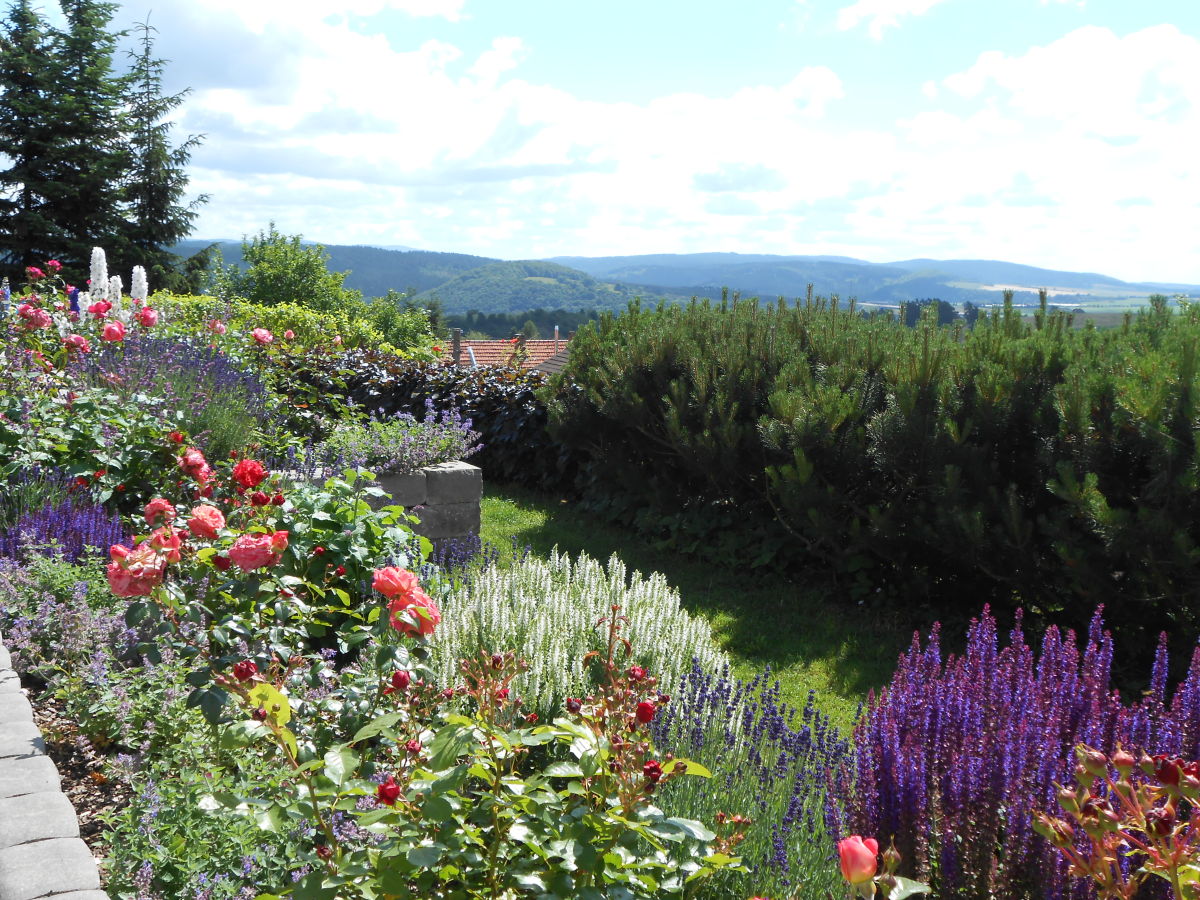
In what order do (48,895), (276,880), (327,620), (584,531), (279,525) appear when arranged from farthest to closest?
(584,531), (327,620), (279,525), (276,880), (48,895)

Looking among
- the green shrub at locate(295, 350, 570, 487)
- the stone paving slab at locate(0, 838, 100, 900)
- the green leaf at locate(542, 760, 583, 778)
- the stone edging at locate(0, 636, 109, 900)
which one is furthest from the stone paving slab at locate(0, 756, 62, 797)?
the green shrub at locate(295, 350, 570, 487)

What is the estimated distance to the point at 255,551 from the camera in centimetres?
260

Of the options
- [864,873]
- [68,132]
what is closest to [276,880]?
[864,873]

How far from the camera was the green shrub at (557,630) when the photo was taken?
3707 mm

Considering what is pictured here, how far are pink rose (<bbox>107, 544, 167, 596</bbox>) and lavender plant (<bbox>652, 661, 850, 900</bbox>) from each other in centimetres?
156

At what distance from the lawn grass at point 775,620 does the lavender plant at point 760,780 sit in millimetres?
956

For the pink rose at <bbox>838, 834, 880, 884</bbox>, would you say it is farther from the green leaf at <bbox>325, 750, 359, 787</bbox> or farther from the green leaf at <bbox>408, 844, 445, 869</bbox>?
the green leaf at <bbox>325, 750, 359, 787</bbox>

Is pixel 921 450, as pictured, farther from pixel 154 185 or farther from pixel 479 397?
pixel 154 185

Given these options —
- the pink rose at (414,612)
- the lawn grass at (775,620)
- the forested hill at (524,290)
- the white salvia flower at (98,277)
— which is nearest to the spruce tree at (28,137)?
the white salvia flower at (98,277)

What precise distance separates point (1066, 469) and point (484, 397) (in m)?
6.25

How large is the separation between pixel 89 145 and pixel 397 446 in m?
28.2

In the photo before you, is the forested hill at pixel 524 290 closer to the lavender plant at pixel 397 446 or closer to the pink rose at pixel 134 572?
the lavender plant at pixel 397 446

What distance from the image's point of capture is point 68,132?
92.1 feet

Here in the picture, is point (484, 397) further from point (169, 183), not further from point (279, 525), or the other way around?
point (169, 183)
